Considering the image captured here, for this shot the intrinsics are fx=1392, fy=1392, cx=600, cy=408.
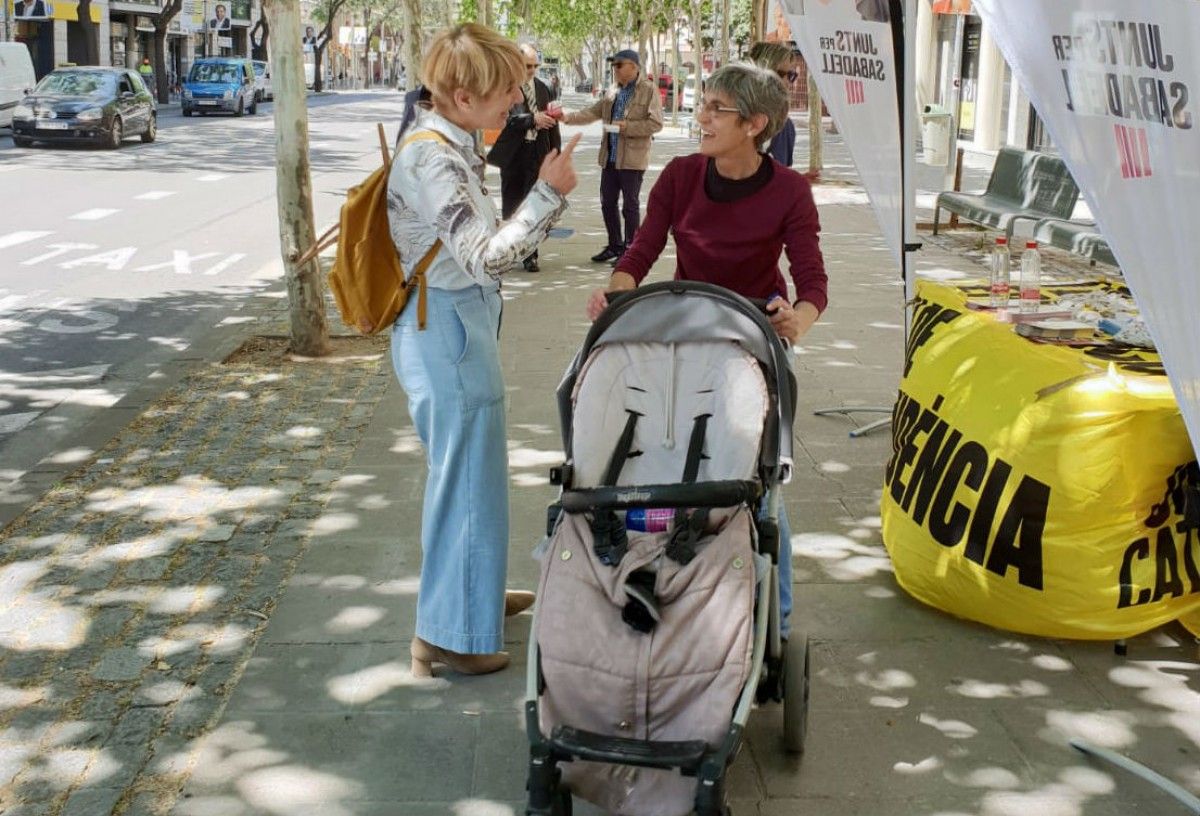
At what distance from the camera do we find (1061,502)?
4.43 meters

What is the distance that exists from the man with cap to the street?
10.5ft

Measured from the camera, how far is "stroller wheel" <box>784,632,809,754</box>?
12.1 feet

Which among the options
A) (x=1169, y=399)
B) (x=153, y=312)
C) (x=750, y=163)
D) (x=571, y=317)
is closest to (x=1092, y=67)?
(x=750, y=163)

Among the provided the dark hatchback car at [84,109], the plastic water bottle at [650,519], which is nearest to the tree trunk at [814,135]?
the dark hatchback car at [84,109]

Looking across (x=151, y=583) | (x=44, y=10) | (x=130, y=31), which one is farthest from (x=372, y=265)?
(x=130, y=31)

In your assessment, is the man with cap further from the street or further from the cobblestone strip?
the cobblestone strip

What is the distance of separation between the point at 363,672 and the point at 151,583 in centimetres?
123

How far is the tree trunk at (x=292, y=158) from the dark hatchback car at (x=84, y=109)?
2049 cm

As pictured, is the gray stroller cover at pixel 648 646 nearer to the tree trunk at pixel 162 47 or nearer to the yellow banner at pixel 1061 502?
the yellow banner at pixel 1061 502

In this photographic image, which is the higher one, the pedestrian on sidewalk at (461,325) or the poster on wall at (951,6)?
the poster on wall at (951,6)

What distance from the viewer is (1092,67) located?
2830 millimetres

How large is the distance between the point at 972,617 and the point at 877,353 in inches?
186

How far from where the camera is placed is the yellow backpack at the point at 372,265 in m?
3.94

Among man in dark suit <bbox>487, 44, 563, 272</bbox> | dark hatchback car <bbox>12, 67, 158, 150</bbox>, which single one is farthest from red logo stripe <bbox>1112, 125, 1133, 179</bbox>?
dark hatchback car <bbox>12, 67, 158, 150</bbox>
